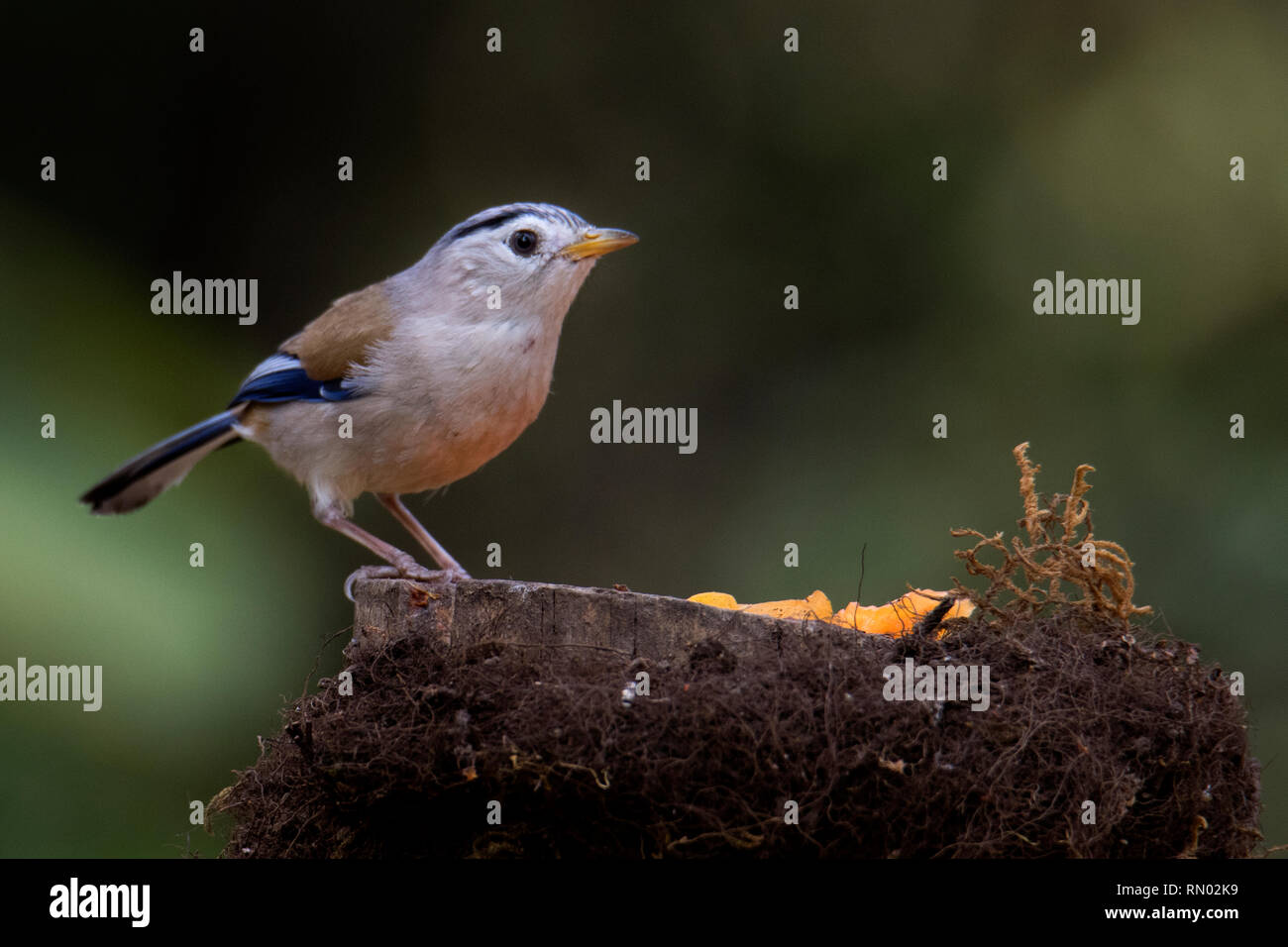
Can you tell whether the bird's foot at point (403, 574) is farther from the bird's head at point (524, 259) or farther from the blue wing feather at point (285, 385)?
the bird's head at point (524, 259)

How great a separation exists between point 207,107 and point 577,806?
→ 25.0ft

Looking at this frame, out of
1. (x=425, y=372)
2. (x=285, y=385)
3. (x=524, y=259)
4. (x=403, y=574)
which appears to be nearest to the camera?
(x=403, y=574)

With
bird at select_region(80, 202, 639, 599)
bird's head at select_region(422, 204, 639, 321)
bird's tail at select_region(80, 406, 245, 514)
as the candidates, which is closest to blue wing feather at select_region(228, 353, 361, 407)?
bird at select_region(80, 202, 639, 599)

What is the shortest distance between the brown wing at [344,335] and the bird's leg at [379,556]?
0.59 meters

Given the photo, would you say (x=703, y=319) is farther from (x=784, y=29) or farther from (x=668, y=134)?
(x=784, y=29)

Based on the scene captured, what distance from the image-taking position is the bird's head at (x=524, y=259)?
17.5 feet

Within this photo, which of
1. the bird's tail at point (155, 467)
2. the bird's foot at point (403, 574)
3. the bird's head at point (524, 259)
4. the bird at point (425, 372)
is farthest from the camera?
the bird's tail at point (155, 467)

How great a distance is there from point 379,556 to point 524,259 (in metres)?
1.35

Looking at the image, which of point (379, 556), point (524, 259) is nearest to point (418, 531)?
point (379, 556)

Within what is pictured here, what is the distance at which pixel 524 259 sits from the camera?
214 inches

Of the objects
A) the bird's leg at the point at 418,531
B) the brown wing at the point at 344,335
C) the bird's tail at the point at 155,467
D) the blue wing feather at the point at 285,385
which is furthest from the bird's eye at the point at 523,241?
the bird's tail at the point at 155,467

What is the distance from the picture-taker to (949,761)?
9.67 feet

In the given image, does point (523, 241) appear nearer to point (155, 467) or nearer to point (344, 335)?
point (344, 335)
